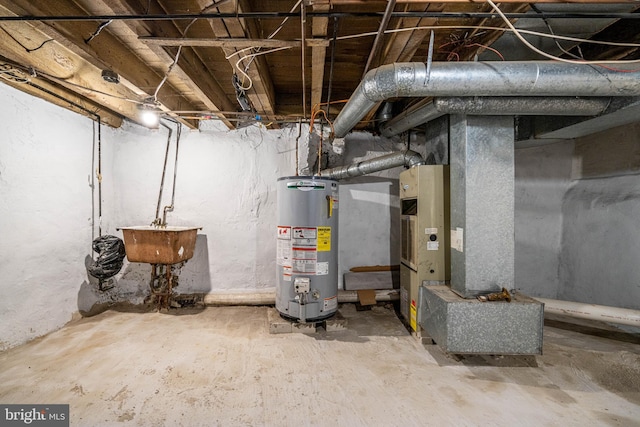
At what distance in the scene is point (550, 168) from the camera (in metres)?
3.23

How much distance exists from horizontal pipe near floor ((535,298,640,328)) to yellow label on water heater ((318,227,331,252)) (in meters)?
1.81

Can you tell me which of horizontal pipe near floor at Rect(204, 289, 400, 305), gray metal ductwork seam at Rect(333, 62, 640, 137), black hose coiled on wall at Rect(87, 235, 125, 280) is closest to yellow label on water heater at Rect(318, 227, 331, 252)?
horizontal pipe near floor at Rect(204, 289, 400, 305)

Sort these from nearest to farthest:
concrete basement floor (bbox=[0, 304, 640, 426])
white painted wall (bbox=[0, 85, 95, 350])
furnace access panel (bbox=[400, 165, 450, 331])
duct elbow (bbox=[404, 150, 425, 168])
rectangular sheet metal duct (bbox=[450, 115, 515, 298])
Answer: concrete basement floor (bbox=[0, 304, 640, 426]), rectangular sheet metal duct (bbox=[450, 115, 515, 298]), white painted wall (bbox=[0, 85, 95, 350]), furnace access panel (bbox=[400, 165, 450, 331]), duct elbow (bbox=[404, 150, 425, 168])

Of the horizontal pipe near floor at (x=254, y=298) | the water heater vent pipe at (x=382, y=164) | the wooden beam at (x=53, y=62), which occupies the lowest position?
the horizontal pipe near floor at (x=254, y=298)

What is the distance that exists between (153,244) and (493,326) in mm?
3008

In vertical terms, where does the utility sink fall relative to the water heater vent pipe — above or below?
below

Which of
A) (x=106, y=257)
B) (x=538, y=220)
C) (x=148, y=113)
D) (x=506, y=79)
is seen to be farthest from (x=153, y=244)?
(x=538, y=220)

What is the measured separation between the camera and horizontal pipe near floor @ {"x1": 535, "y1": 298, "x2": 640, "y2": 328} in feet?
7.09

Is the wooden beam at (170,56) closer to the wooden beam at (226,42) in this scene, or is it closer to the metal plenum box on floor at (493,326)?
the wooden beam at (226,42)

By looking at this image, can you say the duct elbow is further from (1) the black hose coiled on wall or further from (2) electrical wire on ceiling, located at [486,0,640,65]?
(1) the black hose coiled on wall

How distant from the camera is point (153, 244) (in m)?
2.60

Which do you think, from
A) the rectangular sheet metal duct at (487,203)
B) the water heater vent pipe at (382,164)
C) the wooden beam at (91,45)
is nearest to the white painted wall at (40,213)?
the wooden beam at (91,45)

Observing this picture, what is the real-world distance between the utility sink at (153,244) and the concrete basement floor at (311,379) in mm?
655

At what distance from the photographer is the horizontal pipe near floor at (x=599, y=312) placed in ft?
7.09
